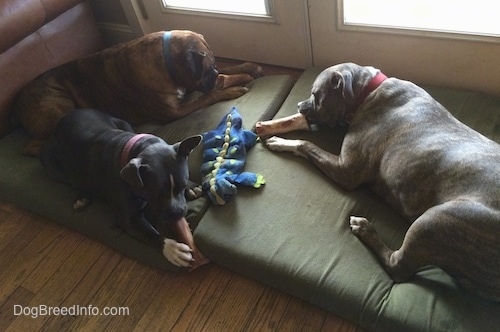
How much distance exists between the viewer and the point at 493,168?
1.56 metres

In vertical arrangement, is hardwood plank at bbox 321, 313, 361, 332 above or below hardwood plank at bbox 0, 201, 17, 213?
below

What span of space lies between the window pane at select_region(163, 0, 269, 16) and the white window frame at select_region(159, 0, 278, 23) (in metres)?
0.02

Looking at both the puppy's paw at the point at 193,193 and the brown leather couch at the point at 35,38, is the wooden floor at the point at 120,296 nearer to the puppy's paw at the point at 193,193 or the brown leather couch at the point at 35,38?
the puppy's paw at the point at 193,193

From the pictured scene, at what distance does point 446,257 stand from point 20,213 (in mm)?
2423

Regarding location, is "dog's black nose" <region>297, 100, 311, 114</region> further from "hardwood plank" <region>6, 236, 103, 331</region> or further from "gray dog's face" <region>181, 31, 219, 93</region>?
"hardwood plank" <region>6, 236, 103, 331</region>

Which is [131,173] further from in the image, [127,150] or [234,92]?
[234,92]

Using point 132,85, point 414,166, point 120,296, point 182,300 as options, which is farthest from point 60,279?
point 414,166

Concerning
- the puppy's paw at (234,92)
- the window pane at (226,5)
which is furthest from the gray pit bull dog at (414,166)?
the window pane at (226,5)

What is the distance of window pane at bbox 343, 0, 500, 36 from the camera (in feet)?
7.14

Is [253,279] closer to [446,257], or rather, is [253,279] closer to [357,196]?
[357,196]

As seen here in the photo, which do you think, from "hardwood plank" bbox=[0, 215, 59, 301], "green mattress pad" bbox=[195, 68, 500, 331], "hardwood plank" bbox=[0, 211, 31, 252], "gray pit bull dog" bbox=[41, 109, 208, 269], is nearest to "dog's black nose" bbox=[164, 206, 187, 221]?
"gray pit bull dog" bbox=[41, 109, 208, 269]

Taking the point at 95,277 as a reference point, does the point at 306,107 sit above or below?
above

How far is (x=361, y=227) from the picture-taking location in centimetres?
184

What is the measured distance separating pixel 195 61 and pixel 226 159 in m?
0.66
